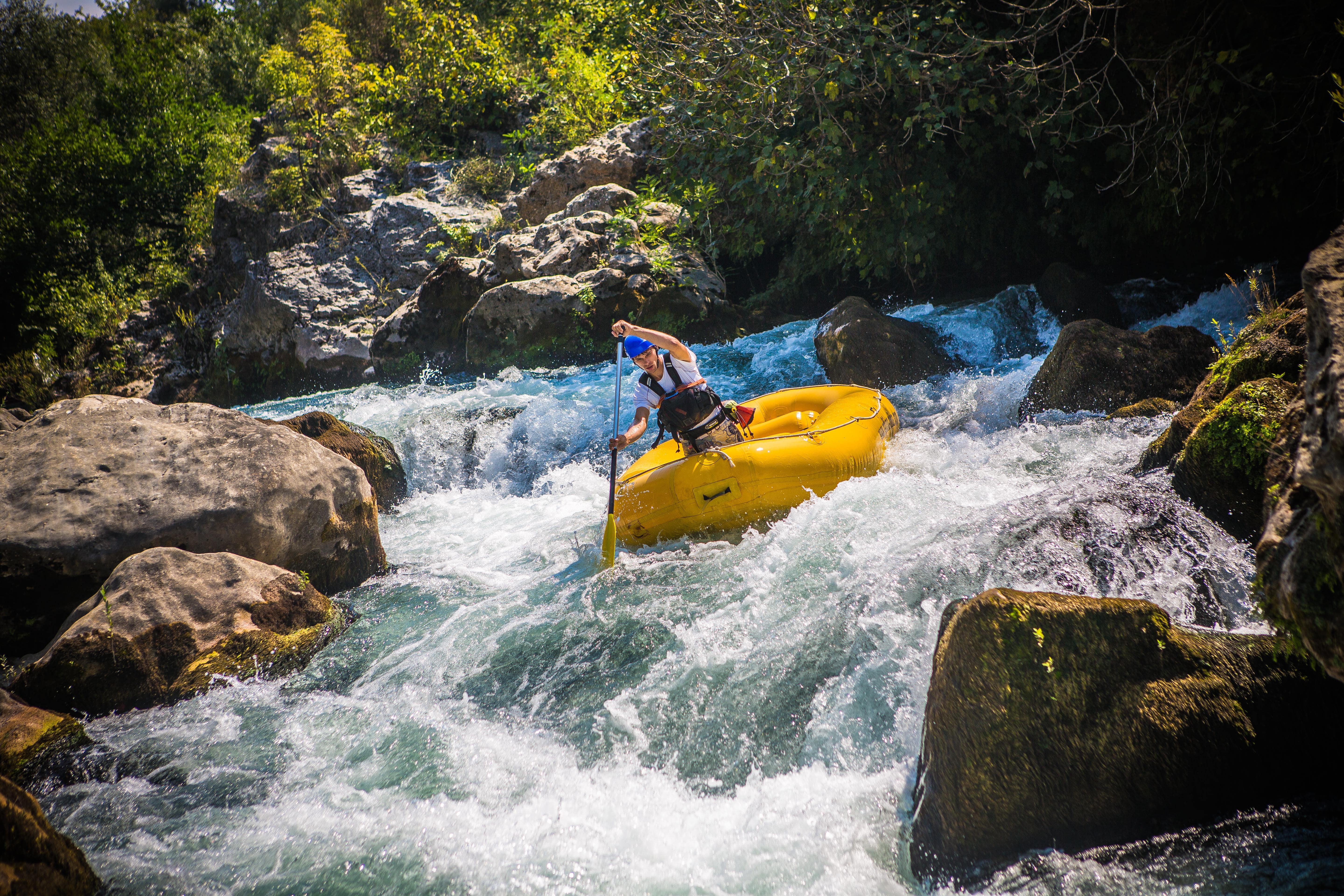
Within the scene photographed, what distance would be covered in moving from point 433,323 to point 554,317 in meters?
1.98

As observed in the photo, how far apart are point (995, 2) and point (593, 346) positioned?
5577mm

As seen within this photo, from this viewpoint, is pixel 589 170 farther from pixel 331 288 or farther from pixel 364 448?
pixel 364 448

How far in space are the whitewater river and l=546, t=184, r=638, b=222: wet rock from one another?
6924 millimetres

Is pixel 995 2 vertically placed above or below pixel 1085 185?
above

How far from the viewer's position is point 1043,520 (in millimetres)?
3182

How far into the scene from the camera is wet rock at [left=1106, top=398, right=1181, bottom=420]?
484 centimetres

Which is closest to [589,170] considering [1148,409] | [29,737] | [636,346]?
[636,346]

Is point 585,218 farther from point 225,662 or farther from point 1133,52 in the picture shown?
point 225,662

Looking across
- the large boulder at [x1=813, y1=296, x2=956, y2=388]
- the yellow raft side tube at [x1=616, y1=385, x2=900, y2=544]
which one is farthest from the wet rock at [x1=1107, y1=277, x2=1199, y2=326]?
the yellow raft side tube at [x1=616, y1=385, x2=900, y2=544]

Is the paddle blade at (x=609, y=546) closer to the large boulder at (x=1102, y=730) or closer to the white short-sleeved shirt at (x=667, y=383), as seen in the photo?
the white short-sleeved shirt at (x=667, y=383)

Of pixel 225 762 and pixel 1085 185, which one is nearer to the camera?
pixel 225 762

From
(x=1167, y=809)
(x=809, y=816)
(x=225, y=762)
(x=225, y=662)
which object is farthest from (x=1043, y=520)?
(x=225, y=662)

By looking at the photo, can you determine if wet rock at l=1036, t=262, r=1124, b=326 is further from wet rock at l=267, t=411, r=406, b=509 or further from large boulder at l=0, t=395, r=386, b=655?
large boulder at l=0, t=395, r=386, b=655

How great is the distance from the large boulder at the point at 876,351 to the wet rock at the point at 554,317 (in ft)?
8.96
